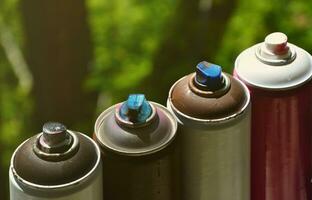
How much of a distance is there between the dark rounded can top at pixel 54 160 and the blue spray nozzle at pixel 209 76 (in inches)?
6.8

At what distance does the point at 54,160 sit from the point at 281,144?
36 cm

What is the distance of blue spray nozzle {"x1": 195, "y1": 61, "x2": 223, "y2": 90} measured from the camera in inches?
40.6

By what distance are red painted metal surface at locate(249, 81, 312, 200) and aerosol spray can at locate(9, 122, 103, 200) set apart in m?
0.27

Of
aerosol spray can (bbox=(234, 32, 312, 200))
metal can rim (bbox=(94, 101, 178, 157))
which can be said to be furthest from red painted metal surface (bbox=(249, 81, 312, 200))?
metal can rim (bbox=(94, 101, 178, 157))

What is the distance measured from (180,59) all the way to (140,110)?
6.62ft

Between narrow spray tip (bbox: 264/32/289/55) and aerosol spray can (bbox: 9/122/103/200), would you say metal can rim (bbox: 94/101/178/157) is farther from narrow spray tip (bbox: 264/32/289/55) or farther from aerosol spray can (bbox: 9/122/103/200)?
narrow spray tip (bbox: 264/32/289/55)

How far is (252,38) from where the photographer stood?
3164mm

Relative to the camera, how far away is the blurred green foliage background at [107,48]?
2.64 meters

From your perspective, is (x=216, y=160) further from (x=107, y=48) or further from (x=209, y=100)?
(x=107, y=48)

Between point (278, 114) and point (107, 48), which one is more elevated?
point (278, 114)

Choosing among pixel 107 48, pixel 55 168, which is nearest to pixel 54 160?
pixel 55 168

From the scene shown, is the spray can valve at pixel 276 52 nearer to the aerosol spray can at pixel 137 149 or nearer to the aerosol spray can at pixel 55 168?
the aerosol spray can at pixel 137 149

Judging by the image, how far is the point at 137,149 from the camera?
38.5 inches

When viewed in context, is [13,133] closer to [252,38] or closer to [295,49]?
[252,38]
